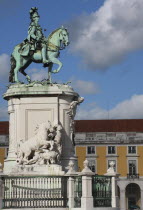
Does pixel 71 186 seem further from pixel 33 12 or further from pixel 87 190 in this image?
pixel 33 12

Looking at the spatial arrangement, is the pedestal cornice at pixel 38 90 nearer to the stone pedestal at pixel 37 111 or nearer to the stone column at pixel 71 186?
the stone pedestal at pixel 37 111

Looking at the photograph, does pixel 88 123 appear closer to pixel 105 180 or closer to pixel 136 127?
pixel 136 127

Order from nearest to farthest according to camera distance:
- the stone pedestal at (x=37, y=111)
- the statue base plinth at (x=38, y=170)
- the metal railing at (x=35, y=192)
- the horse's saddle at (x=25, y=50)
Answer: the metal railing at (x=35, y=192) → the statue base plinth at (x=38, y=170) → the stone pedestal at (x=37, y=111) → the horse's saddle at (x=25, y=50)

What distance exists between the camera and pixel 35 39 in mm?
22438

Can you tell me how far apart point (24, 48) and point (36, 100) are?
231 centimetres

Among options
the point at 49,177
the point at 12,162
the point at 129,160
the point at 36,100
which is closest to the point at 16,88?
the point at 36,100

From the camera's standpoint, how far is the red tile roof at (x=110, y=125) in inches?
2931

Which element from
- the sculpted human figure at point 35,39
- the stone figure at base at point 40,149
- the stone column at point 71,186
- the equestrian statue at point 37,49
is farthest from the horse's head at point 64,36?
the stone column at point 71,186

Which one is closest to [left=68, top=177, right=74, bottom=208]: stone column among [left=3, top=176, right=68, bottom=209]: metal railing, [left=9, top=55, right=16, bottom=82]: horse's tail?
[left=3, top=176, right=68, bottom=209]: metal railing

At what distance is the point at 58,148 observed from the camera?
2111 centimetres

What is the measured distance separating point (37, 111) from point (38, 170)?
2.57 m

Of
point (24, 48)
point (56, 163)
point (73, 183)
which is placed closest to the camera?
point (73, 183)

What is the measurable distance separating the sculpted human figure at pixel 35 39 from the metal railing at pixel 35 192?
5222 millimetres

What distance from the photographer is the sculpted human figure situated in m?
22.4
